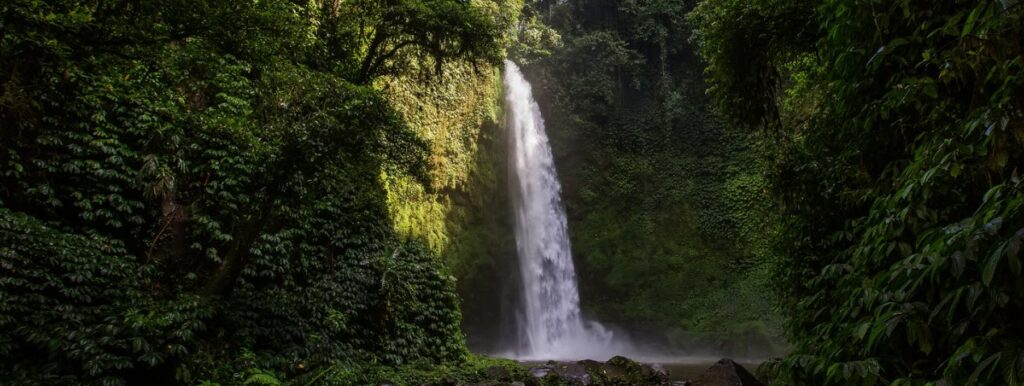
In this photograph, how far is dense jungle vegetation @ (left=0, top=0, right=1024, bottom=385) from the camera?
1.99 meters

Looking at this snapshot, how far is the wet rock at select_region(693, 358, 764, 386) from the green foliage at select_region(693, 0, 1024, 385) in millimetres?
3320

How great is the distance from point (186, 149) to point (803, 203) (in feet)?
24.5

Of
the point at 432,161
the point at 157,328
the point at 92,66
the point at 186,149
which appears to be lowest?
the point at 157,328

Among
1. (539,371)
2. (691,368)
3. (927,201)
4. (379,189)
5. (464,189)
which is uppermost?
(464,189)

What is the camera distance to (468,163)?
14.9 m

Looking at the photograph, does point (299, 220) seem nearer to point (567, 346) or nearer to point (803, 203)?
point (803, 203)

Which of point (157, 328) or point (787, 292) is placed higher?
point (787, 292)

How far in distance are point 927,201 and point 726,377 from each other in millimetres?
5461

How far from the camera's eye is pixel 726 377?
7.17 m

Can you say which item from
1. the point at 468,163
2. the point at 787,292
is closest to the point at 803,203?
the point at 787,292

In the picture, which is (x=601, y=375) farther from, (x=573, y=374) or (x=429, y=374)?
(x=429, y=374)

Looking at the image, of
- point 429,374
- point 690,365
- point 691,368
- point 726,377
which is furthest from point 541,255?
point 726,377

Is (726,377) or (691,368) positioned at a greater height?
(726,377)

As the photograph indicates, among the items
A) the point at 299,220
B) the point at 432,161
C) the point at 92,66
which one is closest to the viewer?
the point at 92,66
